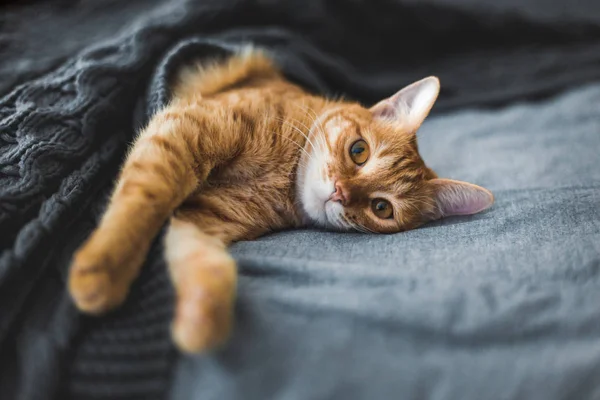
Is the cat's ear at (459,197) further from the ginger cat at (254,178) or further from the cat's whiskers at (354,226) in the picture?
the cat's whiskers at (354,226)

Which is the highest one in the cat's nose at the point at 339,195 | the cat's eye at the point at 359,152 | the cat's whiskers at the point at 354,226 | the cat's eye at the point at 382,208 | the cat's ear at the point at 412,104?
the cat's ear at the point at 412,104

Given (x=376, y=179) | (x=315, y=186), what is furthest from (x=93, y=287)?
(x=376, y=179)

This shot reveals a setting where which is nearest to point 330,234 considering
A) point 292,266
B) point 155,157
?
point 292,266

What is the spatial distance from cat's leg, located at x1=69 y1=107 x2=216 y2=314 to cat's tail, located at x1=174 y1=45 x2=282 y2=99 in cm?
32

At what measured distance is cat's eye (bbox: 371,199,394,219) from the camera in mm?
1348

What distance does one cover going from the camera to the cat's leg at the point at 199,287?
755mm

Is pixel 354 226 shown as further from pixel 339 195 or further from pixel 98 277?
pixel 98 277

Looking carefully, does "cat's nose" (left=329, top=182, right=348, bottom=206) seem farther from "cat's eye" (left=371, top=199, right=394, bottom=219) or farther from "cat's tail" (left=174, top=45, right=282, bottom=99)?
"cat's tail" (left=174, top=45, right=282, bottom=99)

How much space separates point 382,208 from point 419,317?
561 millimetres

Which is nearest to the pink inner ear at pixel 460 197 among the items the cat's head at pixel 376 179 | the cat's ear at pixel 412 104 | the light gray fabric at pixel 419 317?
the cat's head at pixel 376 179

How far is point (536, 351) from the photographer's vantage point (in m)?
0.81

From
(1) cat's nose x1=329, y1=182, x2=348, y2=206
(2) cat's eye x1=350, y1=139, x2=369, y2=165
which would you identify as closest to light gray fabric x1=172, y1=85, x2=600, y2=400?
(1) cat's nose x1=329, y1=182, x2=348, y2=206

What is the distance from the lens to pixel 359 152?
140cm

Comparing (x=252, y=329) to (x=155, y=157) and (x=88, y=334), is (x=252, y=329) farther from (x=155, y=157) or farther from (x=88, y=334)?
(x=155, y=157)
